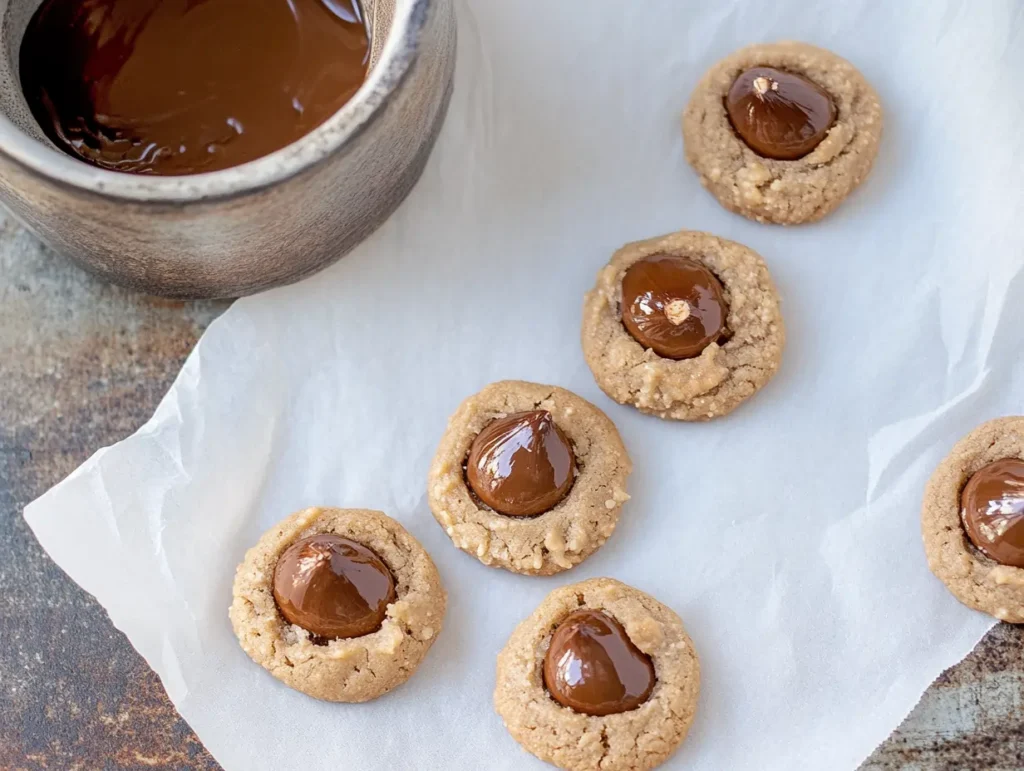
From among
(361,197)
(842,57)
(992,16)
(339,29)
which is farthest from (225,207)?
(992,16)

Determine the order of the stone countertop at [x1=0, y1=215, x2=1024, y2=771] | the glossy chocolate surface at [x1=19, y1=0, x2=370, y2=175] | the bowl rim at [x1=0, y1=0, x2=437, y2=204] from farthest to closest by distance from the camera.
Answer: the stone countertop at [x1=0, y1=215, x2=1024, y2=771]
the glossy chocolate surface at [x1=19, y1=0, x2=370, y2=175]
the bowl rim at [x1=0, y1=0, x2=437, y2=204]

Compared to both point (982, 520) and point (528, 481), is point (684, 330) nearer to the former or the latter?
point (528, 481)

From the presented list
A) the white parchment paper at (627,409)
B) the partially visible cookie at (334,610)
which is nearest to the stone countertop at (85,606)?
the white parchment paper at (627,409)

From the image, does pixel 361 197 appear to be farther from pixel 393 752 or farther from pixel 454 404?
pixel 393 752

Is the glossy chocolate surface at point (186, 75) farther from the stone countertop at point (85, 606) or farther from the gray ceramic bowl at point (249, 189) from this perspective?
the stone countertop at point (85, 606)

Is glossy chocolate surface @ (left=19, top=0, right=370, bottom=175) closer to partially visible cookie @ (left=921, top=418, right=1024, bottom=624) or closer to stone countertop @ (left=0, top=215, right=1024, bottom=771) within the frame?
stone countertop @ (left=0, top=215, right=1024, bottom=771)

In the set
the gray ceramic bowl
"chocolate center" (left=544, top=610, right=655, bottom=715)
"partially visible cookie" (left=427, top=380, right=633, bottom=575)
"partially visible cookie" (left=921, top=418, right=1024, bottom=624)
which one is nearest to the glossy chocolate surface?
the gray ceramic bowl
